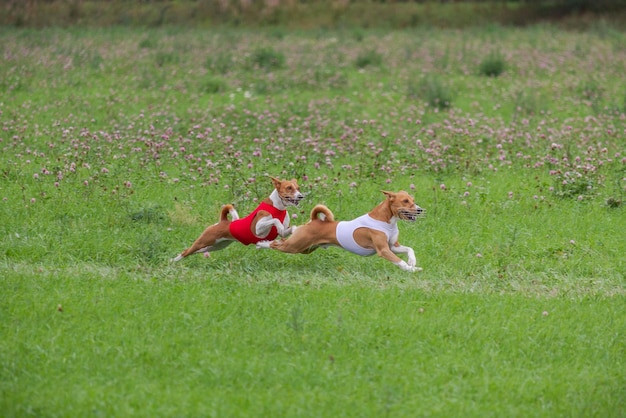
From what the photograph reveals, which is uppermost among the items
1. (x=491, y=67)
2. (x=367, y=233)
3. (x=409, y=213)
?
(x=409, y=213)

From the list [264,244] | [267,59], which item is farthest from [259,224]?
[267,59]

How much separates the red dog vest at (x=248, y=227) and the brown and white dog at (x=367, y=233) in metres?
0.10

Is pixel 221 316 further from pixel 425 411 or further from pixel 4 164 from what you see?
pixel 4 164

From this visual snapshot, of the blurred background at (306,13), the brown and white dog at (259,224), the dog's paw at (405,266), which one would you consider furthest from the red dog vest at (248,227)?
the blurred background at (306,13)

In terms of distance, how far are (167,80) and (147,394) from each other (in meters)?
11.5

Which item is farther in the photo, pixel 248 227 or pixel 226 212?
pixel 226 212

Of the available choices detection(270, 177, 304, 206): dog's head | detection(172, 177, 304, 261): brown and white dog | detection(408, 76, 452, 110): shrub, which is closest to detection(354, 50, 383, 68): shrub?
detection(408, 76, 452, 110): shrub

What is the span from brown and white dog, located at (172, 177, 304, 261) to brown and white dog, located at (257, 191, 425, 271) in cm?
12

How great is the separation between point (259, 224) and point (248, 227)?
9cm

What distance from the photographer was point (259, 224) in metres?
8.07

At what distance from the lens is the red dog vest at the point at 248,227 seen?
8.09m

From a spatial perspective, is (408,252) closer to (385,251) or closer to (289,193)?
(385,251)

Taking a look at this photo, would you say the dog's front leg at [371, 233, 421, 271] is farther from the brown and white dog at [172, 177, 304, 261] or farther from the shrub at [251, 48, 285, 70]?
the shrub at [251, 48, 285, 70]

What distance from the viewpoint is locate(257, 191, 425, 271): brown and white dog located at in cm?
796
